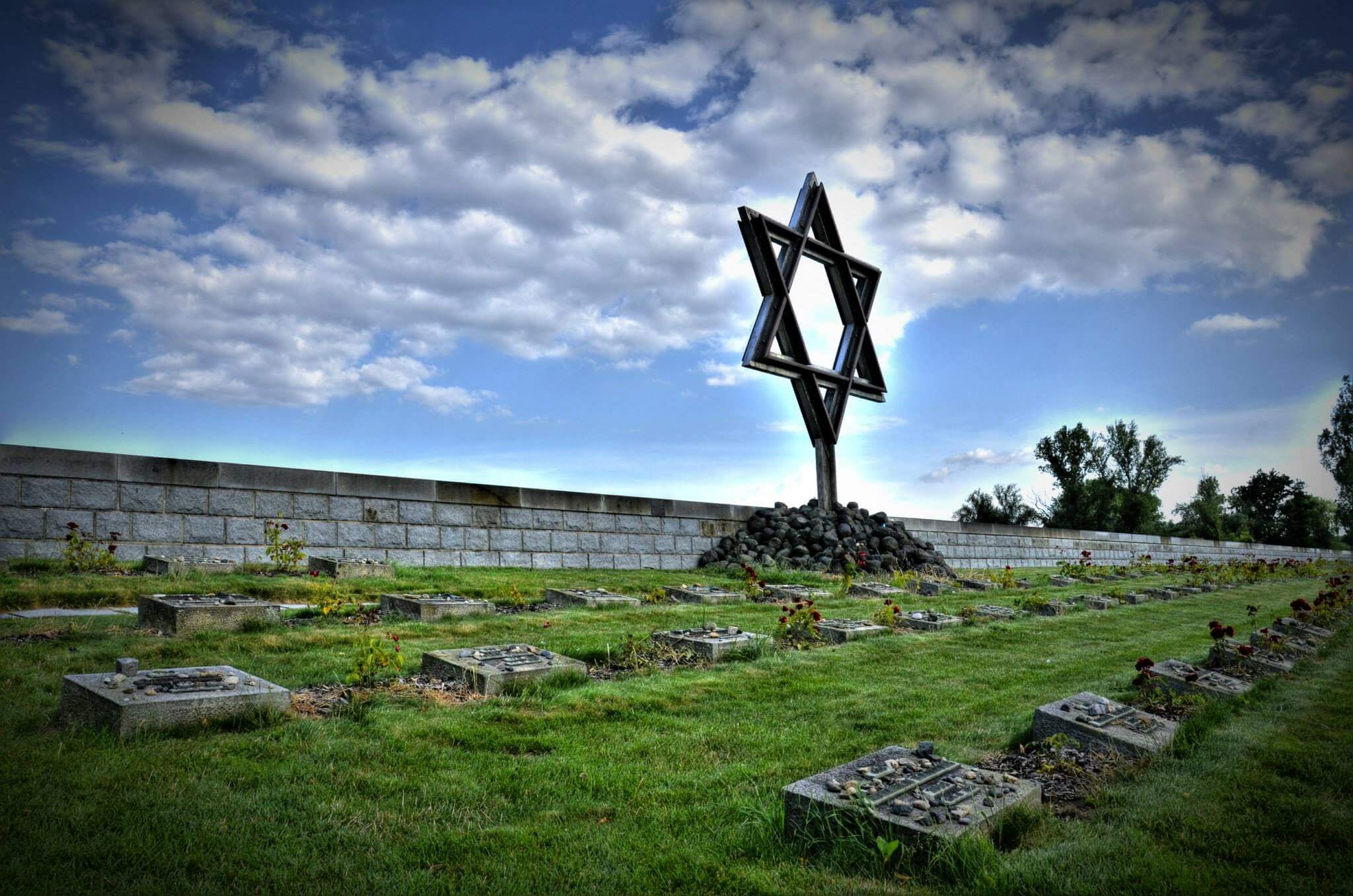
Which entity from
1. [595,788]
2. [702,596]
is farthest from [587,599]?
[595,788]

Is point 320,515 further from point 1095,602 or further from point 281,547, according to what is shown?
point 1095,602

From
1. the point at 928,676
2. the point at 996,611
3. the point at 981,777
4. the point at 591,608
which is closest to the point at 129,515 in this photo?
the point at 591,608

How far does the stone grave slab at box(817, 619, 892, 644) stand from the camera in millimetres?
6328

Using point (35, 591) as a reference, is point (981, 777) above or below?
below

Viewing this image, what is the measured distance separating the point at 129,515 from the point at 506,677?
558 centimetres

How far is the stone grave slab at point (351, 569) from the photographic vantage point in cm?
763

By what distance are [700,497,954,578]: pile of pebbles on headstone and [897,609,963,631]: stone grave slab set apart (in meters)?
4.51

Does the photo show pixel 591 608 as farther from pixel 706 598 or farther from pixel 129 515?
pixel 129 515

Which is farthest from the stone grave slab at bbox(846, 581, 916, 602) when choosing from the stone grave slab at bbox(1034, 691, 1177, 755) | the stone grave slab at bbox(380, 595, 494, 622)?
the stone grave slab at bbox(1034, 691, 1177, 755)

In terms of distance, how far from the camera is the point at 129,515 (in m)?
7.58

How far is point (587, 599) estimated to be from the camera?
7.37 meters

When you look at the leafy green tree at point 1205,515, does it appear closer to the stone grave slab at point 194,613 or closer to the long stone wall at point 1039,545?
the long stone wall at point 1039,545

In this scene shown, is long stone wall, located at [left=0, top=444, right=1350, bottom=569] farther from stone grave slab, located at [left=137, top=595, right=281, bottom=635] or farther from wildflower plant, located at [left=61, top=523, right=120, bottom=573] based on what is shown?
stone grave slab, located at [left=137, top=595, right=281, bottom=635]

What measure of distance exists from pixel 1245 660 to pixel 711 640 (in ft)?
12.3
